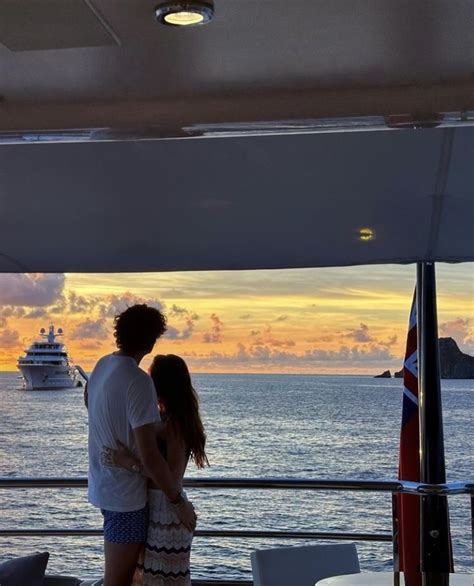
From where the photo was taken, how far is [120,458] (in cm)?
283

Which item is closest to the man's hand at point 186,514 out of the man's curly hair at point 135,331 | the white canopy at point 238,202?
the man's curly hair at point 135,331

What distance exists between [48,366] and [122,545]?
39.1 metres

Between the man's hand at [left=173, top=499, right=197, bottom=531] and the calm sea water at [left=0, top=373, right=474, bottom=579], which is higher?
the man's hand at [left=173, top=499, right=197, bottom=531]

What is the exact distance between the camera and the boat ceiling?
2.14 meters

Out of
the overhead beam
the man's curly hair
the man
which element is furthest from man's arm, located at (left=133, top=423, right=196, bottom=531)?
the overhead beam

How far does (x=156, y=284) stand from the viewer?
37.4 metres

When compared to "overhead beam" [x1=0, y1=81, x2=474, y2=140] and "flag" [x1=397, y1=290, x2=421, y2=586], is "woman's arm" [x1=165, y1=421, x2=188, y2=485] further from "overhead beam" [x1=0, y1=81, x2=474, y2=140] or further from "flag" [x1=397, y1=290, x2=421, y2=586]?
"flag" [x1=397, y1=290, x2=421, y2=586]

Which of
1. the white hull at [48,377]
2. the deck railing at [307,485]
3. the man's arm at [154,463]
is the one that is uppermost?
the white hull at [48,377]

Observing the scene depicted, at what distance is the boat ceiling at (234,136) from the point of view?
214cm

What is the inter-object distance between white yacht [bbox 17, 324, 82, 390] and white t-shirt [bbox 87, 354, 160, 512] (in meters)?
34.8

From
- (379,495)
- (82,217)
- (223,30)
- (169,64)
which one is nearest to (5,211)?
(82,217)

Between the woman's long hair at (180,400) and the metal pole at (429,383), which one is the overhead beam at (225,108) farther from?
the metal pole at (429,383)

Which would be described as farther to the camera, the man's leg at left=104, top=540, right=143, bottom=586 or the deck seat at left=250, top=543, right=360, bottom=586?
the man's leg at left=104, top=540, right=143, bottom=586

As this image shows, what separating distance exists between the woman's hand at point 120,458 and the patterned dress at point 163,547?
120 mm
